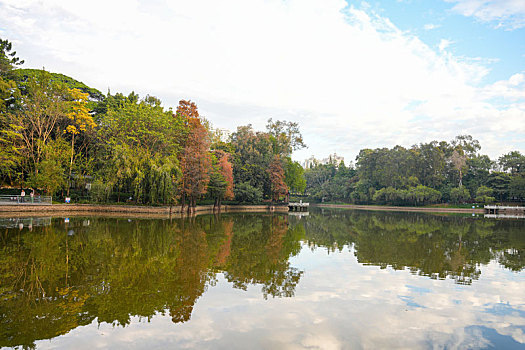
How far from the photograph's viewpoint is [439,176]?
6191cm

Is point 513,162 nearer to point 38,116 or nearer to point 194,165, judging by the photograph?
point 194,165

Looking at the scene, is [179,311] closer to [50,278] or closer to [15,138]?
[50,278]

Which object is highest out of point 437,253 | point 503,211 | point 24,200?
point 24,200

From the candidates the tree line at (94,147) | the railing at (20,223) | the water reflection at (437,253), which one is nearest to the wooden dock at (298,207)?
the tree line at (94,147)

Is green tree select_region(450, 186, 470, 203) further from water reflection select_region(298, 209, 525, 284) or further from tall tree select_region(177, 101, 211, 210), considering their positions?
tall tree select_region(177, 101, 211, 210)

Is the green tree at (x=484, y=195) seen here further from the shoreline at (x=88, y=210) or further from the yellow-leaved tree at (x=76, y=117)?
the yellow-leaved tree at (x=76, y=117)

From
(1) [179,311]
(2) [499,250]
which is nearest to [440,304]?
(1) [179,311]

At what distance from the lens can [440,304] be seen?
761 cm

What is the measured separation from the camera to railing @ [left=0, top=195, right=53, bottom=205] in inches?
998

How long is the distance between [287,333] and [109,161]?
90.3ft

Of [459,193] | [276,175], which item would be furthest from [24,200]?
[459,193]

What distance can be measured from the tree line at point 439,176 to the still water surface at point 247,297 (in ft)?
166

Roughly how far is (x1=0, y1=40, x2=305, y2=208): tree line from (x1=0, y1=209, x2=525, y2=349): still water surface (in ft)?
50.2

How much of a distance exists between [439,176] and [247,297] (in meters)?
63.2
